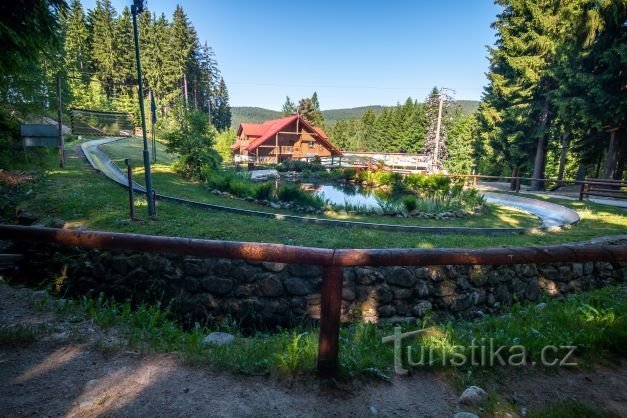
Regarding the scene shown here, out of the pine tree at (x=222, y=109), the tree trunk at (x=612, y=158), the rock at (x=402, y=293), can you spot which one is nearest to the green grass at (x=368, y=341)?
the rock at (x=402, y=293)

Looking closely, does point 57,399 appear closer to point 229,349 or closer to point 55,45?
point 229,349

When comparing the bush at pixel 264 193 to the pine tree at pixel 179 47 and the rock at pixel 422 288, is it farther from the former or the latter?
the pine tree at pixel 179 47

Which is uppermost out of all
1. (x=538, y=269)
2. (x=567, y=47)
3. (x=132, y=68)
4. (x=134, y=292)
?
(x=132, y=68)

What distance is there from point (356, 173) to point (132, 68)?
49348mm

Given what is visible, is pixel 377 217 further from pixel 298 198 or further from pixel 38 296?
pixel 38 296

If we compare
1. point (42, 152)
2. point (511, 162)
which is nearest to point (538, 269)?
point (42, 152)

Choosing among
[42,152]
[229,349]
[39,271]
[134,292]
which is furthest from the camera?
[42,152]

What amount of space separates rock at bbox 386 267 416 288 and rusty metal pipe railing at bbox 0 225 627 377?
2507 millimetres

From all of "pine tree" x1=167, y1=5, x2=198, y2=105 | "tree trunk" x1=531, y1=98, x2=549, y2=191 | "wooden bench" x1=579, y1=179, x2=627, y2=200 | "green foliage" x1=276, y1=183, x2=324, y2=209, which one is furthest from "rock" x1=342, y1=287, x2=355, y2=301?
"pine tree" x1=167, y1=5, x2=198, y2=105

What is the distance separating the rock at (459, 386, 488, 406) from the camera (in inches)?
87.0

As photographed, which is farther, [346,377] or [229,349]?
[229,349]

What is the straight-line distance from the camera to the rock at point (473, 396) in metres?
2.21

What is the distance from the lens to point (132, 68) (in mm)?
51969

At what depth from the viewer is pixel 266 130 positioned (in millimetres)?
47594
